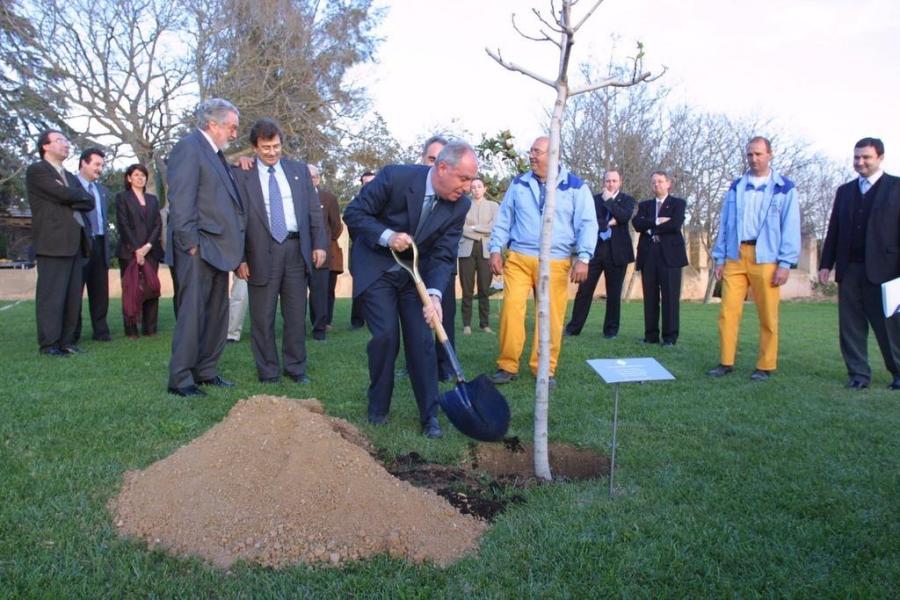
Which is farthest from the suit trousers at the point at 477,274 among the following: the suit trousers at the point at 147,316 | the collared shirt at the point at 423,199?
the collared shirt at the point at 423,199

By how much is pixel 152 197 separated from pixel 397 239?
5640 millimetres

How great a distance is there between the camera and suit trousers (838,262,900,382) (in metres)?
6.58

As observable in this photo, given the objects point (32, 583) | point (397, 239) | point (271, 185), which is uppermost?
point (271, 185)

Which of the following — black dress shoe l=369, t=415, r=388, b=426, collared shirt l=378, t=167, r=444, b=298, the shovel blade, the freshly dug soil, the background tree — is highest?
the background tree

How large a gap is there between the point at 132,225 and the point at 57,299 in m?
1.67

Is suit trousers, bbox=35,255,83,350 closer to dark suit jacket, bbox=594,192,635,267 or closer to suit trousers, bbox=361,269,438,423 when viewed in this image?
suit trousers, bbox=361,269,438,423

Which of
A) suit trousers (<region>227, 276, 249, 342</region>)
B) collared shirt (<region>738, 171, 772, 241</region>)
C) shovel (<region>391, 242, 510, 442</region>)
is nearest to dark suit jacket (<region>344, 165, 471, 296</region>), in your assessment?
shovel (<region>391, 242, 510, 442</region>)

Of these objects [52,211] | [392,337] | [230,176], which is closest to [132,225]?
[52,211]

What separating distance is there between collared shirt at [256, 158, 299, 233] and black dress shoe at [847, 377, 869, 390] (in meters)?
5.26

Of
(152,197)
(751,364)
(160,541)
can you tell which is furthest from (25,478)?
(751,364)

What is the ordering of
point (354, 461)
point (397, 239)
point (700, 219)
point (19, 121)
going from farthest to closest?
point (700, 219)
point (19, 121)
point (397, 239)
point (354, 461)

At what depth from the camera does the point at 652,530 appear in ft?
10.5

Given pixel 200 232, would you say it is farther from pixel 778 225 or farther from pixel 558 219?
pixel 778 225

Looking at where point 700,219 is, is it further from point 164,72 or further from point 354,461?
point 354,461
